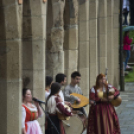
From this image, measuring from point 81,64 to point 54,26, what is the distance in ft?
12.8

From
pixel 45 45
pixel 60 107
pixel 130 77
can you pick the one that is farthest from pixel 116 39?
pixel 60 107

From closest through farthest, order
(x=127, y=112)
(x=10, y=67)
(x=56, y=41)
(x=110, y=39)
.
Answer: (x=10, y=67) → (x=56, y=41) → (x=127, y=112) → (x=110, y=39)

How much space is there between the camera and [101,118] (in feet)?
43.5

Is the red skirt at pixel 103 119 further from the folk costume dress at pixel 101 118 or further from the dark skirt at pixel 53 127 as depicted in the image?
the dark skirt at pixel 53 127

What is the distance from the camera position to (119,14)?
26.0m

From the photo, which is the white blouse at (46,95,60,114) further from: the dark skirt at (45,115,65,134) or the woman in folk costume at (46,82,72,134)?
the dark skirt at (45,115,65,134)

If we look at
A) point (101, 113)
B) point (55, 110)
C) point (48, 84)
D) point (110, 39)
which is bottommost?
point (101, 113)

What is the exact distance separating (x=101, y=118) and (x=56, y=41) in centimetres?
230

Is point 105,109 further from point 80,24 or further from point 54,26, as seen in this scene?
point 80,24

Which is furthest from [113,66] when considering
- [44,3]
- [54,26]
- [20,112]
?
[20,112]

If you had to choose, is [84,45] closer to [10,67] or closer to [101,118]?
[101,118]

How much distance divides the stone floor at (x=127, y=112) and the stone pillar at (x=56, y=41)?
9.33 ft

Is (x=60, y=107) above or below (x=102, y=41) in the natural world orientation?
below

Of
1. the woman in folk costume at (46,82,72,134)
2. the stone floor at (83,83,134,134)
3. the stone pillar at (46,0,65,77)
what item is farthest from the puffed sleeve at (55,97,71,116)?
the stone floor at (83,83,134,134)
